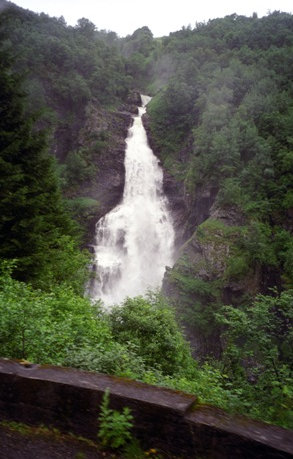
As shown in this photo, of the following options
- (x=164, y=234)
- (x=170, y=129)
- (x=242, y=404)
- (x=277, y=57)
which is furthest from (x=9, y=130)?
(x=277, y=57)

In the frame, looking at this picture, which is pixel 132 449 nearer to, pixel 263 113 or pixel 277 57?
pixel 263 113

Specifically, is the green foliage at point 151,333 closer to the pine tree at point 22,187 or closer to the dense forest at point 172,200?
the dense forest at point 172,200

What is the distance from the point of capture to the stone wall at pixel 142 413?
8.25ft

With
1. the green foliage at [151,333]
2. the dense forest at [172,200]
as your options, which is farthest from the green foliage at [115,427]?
the green foliage at [151,333]

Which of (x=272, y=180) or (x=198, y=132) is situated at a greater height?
(x=198, y=132)

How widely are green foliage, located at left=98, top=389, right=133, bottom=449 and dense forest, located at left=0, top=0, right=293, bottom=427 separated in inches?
55.7

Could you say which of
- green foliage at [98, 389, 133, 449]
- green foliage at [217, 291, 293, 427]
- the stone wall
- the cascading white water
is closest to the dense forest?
green foliage at [217, 291, 293, 427]

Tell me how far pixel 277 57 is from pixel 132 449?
4424 cm

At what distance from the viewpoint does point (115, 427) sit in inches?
Answer: 106

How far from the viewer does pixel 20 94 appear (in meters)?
11.1

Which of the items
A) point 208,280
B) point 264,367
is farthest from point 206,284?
point 264,367

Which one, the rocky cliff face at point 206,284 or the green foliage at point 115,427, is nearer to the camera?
the green foliage at point 115,427

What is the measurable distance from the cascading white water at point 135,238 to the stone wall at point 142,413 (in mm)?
20928

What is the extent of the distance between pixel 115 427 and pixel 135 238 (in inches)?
1044
